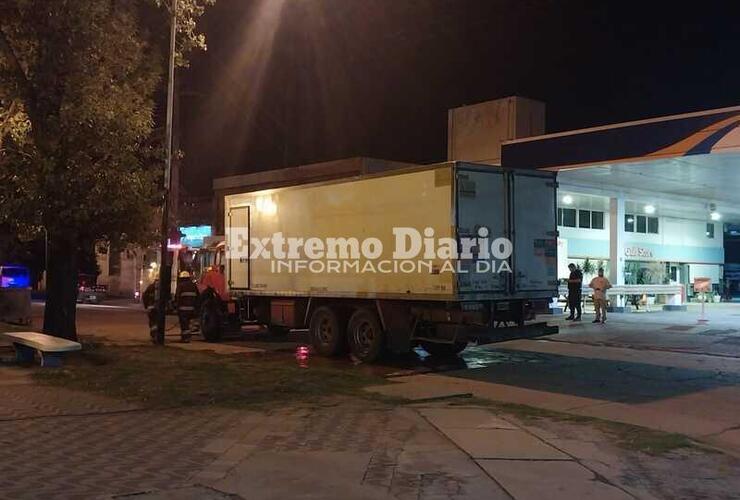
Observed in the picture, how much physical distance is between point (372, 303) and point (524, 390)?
3.80 meters

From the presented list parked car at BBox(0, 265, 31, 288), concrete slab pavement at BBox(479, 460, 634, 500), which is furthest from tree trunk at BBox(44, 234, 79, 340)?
parked car at BBox(0, 265, 31, 288)

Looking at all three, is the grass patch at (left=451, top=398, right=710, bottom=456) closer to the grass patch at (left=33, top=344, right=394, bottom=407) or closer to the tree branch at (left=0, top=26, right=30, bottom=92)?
the grass patch at (left=33, top=344, right=394, bottom=407)

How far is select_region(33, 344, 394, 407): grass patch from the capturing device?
31.9 ft

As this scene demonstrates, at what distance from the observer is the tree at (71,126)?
12.8m

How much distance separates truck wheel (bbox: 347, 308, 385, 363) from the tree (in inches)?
183

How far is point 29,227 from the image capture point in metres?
13.5

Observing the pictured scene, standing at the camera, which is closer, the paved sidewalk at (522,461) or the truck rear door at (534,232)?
the paved sidewalk at (522,461)

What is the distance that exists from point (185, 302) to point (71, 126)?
18.6ft

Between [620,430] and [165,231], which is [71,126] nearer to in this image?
[165,231]

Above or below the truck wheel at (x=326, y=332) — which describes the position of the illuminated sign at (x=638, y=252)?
above

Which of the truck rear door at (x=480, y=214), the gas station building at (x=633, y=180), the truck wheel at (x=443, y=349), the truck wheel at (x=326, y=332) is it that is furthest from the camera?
the gas station building at (x=633, y=180)

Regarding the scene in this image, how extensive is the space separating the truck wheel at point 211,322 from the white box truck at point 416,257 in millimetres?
2653

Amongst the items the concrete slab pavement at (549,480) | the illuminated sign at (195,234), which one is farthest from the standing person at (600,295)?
the illuminated sign at (195,234)

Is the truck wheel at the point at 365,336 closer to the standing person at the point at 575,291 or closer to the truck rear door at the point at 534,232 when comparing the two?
the truck rear door at the point at 534,232
